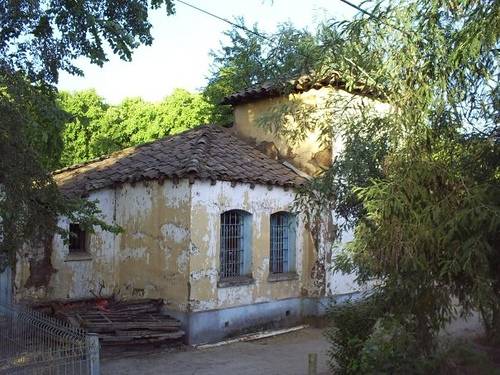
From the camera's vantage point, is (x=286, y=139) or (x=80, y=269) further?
(x=80, y=269)

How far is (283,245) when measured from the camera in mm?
13281

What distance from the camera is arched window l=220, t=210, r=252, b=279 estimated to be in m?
11.9

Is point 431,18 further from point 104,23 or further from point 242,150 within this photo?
point 242,150

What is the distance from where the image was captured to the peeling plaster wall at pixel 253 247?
1091cm

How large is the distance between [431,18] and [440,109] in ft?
3.26

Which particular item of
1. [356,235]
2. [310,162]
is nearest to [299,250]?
[310,162]

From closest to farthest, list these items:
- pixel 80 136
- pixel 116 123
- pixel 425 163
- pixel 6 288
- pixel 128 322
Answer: pixel 425 163 → pixel 128 322 → pixel 6 288 → pixel 80 136 → pixel 116 123

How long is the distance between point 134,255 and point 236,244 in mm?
2230

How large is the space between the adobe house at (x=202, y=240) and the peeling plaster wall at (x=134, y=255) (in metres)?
0.02

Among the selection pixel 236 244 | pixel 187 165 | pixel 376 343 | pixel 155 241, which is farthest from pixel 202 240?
pixel 376 343

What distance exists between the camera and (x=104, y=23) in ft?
23.6

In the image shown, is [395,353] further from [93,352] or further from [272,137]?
[272,137]

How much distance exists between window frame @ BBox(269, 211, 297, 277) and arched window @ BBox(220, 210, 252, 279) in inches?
37.9

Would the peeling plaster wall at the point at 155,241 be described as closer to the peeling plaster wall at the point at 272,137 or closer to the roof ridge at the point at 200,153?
the roof ridge at the point at 200,153
